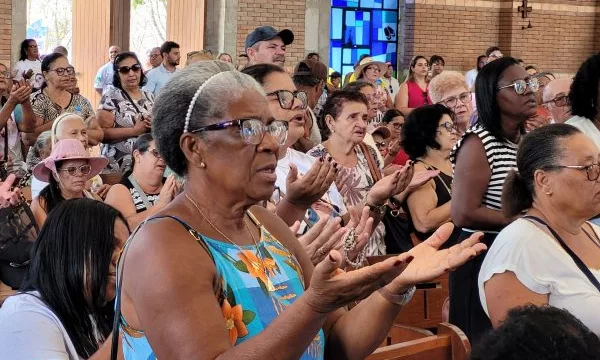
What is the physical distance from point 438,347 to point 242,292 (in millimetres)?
1264

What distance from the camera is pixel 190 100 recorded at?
2240 mm

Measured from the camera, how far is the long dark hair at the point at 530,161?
3.58 meters

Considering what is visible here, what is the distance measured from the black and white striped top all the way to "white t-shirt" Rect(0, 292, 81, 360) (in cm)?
224

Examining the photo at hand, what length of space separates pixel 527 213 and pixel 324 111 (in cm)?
229

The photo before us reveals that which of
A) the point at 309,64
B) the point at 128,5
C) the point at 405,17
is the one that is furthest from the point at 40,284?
the point at 405,17

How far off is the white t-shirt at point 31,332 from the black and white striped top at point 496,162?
2244mm

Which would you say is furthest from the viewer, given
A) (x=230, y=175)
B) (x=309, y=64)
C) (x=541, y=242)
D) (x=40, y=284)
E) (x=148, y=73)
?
(x=148, y=73)

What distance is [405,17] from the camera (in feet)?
57.6

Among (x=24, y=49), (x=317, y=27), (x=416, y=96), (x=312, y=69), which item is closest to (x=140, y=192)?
(x=312, y=69)

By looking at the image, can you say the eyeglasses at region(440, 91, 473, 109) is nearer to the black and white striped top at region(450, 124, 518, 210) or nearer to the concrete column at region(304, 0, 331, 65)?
the black and white striped top at region(450, 124, 518, 210)

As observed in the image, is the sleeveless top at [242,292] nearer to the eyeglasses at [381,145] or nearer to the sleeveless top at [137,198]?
the sleeveless top at [137,198]

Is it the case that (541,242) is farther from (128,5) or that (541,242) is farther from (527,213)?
(128,5)

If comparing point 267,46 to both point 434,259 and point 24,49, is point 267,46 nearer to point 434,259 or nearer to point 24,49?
point 434,259

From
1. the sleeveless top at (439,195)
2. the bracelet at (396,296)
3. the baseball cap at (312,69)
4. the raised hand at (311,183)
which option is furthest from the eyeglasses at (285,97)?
the baseball cap at (312,69)
